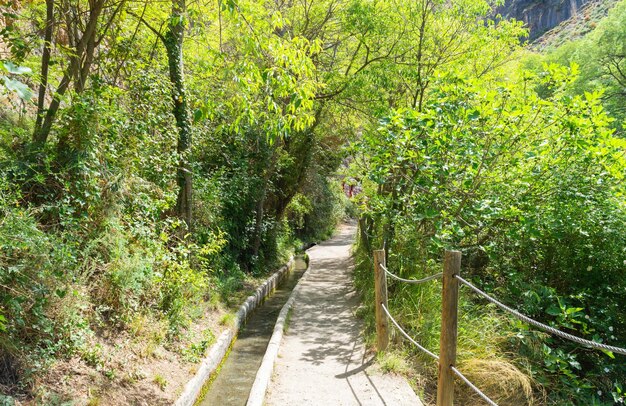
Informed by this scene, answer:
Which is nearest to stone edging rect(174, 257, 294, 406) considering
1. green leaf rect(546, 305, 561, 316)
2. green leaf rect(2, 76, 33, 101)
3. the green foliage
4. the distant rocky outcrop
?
the green foliage

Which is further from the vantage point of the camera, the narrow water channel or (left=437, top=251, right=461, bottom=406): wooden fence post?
the narrow water channel

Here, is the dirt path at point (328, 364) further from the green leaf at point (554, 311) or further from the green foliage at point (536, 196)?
the green leaf at point (554, 311)

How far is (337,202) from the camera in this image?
28.7 m

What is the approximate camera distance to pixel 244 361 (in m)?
6.94

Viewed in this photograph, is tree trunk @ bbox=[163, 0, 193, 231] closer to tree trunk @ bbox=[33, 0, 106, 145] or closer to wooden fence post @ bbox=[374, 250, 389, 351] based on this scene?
tree trunk @ bbox=[33, 0, 106, 145]

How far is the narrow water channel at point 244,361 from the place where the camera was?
5676 millimetres

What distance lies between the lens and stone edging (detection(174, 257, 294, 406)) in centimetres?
518

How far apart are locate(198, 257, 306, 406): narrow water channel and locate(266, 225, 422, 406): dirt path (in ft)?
1.77

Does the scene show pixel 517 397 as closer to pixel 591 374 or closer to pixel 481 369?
pixel 481 369

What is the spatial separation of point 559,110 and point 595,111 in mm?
455

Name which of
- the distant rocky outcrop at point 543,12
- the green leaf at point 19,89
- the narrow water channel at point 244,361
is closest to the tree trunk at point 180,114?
the narrow water channel at point 244,361

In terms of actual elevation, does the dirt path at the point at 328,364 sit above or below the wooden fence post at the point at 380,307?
below

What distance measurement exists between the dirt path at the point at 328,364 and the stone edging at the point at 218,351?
1.00 metres

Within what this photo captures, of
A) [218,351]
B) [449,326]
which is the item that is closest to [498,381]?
[449,326]
